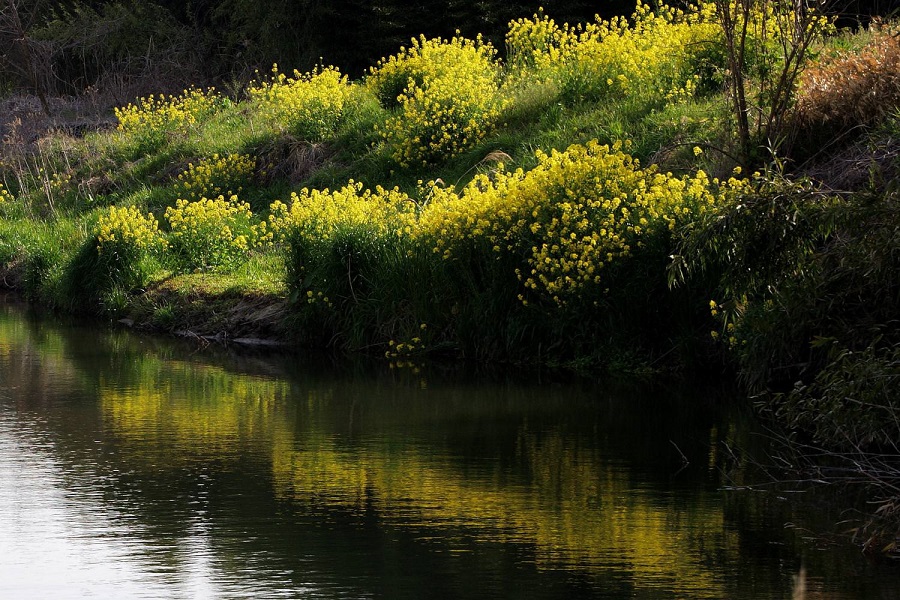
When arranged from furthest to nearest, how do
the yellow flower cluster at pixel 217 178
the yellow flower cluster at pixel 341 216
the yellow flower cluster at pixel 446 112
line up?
1. the yellow flower cluster at pixel 217 178
2. the yellow flower cluster at pixel 446 112
3. the yellow flower cluster at pixel 341 216

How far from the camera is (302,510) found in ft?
26.8

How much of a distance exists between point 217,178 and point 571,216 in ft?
33.2

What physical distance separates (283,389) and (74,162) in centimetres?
1514

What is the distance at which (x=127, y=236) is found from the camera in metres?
18.4

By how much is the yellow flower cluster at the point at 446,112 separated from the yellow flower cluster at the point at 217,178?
2.55 metres

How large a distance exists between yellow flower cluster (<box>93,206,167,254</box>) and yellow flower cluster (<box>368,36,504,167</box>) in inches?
152

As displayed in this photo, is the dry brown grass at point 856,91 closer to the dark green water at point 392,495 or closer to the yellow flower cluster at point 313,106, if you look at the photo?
the dark green water at point 392,495


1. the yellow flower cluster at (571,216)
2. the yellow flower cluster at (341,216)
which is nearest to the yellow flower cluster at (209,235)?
the yellow flower cluster at (341,216)

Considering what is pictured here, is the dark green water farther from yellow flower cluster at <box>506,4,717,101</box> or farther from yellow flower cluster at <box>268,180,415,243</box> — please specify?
yellow flower cluster at <box>506,4,717,101</box>

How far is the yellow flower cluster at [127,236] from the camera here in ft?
60.1

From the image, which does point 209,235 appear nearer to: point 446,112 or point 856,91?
point 446,112

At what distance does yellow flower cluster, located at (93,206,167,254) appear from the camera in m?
18.3

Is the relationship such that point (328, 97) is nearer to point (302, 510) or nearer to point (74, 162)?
point (74, 162)

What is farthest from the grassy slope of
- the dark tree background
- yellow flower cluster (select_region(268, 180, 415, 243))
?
the dark tree background
